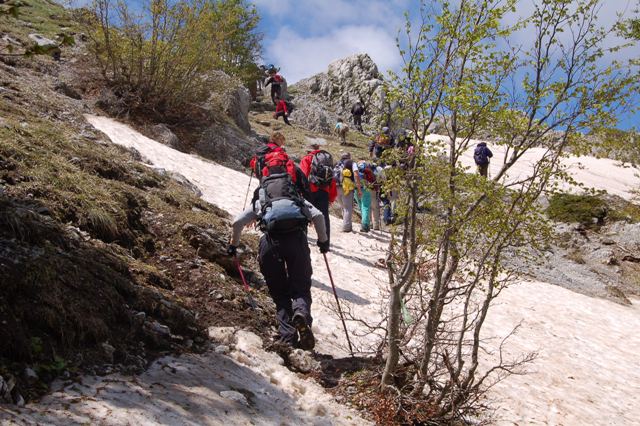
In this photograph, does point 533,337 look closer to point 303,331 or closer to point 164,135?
point 303,331

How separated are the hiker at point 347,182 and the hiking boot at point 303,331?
315 inches

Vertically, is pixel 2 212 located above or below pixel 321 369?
above

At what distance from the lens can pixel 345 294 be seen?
9.12 metres

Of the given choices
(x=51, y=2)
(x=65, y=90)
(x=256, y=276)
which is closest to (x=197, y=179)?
(x=65, y=90)

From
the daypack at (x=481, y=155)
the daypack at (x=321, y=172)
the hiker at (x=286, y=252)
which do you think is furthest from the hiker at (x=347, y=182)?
the hiker at (x=286, y=252)

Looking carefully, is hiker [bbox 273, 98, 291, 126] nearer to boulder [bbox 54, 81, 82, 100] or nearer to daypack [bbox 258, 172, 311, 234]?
boulder [bbox 54, 81, 82, 100]

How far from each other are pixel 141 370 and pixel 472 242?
3.33 meters

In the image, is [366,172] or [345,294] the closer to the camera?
[345,294]

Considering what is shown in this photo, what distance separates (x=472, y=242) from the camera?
5504mm

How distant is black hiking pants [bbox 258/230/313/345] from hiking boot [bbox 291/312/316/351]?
3.1 inches

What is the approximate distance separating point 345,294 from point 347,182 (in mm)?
4868

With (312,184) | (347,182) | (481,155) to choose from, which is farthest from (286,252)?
(481,155)

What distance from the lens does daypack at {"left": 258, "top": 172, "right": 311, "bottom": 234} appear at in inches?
227

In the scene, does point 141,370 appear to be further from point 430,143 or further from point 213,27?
point 213,27
